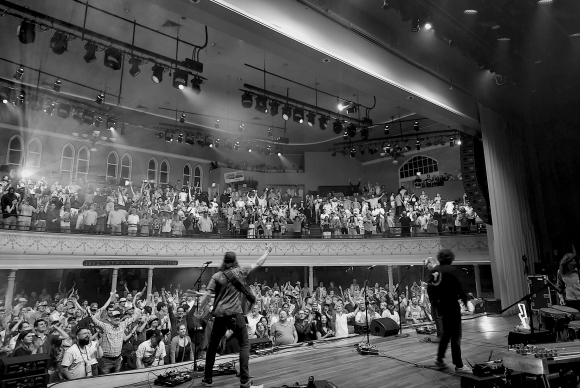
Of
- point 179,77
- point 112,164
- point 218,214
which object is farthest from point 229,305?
point 112,164

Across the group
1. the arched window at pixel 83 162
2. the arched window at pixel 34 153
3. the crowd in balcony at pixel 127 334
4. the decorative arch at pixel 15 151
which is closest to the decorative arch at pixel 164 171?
the arched window at pixel 83 162

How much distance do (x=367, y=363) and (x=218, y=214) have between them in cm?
1078

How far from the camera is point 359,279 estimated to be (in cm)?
1703

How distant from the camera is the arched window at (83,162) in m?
17.3

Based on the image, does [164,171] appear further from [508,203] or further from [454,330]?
[454,330]

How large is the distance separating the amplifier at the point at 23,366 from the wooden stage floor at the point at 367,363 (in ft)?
2.71

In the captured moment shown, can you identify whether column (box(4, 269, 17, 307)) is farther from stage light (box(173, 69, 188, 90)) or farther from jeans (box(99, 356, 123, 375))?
stage light (box(173, 69, 188, 90))

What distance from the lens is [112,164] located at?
18.3m

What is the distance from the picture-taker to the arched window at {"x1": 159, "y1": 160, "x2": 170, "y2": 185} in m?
19.7

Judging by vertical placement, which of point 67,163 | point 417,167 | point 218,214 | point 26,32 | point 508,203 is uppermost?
point 417,167

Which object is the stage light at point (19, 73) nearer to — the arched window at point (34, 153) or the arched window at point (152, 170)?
the arched window at point (34, 153)

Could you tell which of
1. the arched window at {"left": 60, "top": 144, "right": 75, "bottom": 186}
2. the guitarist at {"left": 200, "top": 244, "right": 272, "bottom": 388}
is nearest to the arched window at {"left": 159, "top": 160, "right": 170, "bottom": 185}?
the arched window at {"left": 60, "top": 144, "right": 75, "bottom": 186}

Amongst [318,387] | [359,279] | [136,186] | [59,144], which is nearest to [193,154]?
[136,186]

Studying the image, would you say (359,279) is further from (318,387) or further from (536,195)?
(318,387)
